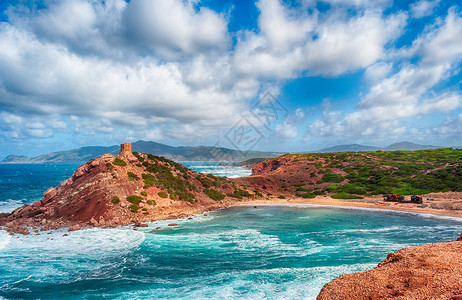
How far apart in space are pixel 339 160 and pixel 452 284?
188 feet

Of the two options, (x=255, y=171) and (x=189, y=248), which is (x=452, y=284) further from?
(x=255, y=171)

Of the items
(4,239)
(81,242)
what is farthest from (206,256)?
(4,239)

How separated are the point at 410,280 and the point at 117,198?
84.8ft

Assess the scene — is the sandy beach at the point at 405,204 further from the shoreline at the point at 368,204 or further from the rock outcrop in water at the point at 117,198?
the rock outcrop in water at the point at 117,198

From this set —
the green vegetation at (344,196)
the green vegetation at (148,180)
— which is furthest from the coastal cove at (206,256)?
the green vegetation at (344,196)

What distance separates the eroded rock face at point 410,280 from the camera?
4.98 metres

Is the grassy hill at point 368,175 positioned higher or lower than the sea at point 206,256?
higher

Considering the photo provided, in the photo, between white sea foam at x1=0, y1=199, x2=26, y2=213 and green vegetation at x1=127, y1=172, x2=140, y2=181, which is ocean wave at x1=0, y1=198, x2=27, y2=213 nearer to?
white sea foam at x1=0, y1=199, x2=26, y2=213

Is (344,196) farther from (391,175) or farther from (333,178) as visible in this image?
(391,175)

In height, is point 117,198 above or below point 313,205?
above

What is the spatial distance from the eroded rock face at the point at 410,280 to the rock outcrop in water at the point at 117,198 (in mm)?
21564

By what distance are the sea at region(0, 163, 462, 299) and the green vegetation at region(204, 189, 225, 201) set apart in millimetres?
10254

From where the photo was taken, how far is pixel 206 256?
50.4ft

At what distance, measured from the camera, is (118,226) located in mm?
22516
